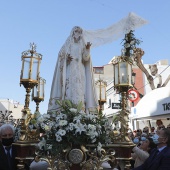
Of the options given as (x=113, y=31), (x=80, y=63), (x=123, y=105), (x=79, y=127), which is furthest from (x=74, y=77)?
(x=79, y=127)

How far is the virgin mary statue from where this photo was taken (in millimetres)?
5867

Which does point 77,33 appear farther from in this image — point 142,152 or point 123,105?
point 142,152

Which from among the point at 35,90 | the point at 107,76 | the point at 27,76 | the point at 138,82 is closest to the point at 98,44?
the point at 27,76

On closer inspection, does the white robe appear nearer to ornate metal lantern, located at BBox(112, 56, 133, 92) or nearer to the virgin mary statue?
the virgin mary statue

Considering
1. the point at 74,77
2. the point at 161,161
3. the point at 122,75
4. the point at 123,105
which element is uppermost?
the point at 74,77

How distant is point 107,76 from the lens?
37875 mm

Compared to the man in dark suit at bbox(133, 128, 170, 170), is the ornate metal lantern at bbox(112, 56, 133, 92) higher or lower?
higher

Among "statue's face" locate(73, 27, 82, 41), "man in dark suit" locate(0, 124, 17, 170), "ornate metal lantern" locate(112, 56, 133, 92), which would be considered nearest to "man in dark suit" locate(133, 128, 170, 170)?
"ornate metal lantern" locate(112, 56, 133, 92)

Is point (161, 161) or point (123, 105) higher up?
point (123, 105)

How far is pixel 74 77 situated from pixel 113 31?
1514 millimetres

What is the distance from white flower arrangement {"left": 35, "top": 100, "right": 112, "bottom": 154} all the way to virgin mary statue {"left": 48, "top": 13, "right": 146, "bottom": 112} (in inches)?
62.6

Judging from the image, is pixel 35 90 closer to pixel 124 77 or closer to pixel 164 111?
pixel 124 77

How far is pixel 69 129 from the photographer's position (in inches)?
152

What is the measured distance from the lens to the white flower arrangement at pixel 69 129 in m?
3.83
